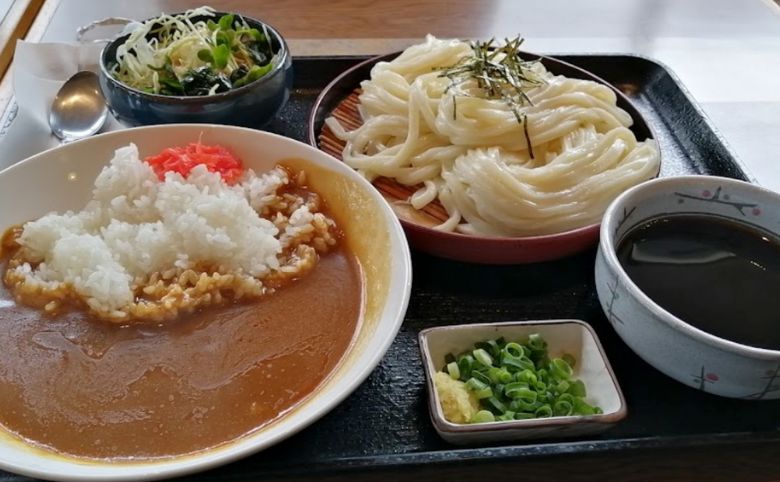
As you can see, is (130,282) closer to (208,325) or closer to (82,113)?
(208,325)

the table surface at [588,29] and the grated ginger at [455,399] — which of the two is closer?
the grated ginger at [455,399]

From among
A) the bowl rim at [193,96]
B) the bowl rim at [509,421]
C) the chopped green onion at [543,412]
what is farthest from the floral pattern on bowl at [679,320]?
the bowl rim at [193,96]

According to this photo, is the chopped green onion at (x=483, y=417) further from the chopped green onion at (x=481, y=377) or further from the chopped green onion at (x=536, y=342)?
the chopped green onion at (x=536, y=342)

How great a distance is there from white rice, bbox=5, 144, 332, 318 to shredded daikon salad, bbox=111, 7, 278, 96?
363 millimetres

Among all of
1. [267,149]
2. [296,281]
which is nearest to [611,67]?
[267,149]

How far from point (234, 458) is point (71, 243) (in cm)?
66

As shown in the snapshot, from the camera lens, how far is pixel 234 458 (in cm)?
109

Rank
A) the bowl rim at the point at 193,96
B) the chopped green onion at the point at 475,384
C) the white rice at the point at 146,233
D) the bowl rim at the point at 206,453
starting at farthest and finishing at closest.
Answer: the bowl rim at the point at 193,96 → the white rice at the point at 146,233 → the chopped green onion at the point at 475,384 → the bowl rim at the point at 206,453

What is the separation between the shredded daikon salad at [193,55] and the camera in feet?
6.31

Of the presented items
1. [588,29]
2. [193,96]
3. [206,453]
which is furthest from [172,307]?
[588,29]

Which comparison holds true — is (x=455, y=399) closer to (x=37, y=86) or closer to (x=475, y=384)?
(x=475, y=384)

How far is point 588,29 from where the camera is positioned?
9.67ft

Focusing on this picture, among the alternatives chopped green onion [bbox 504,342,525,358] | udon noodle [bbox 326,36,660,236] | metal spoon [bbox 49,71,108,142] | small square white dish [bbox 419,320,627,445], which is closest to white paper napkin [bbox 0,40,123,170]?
metal spoon [bbox 49,71,108,142]

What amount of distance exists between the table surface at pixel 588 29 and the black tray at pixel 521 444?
1226mm
